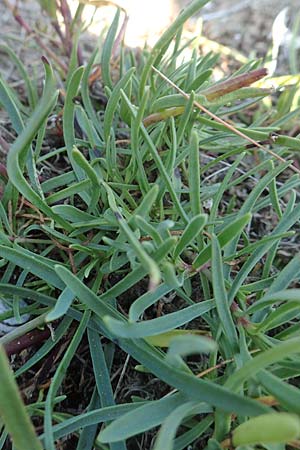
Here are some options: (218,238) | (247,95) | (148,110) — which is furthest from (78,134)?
(218,238)

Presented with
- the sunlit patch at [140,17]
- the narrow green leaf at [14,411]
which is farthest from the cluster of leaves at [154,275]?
the sunlit patch at [140,17]

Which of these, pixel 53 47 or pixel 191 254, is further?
pixel 53 47

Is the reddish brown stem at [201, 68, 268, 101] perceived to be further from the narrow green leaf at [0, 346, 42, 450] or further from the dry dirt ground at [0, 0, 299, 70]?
the dry dirt ground at [0, 0, 299, 70]

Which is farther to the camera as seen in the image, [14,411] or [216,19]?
[216,19]

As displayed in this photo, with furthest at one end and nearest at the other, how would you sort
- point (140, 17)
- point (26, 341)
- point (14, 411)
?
point (140, 17) < point (26, 341) < point (14, 411)

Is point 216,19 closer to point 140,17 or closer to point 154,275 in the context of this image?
point 140,17

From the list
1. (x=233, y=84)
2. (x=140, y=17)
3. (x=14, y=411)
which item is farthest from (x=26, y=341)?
(x=140, y=17)

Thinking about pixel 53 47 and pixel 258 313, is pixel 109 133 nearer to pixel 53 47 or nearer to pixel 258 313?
pixel 258 313

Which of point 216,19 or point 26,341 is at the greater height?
point 216,19
